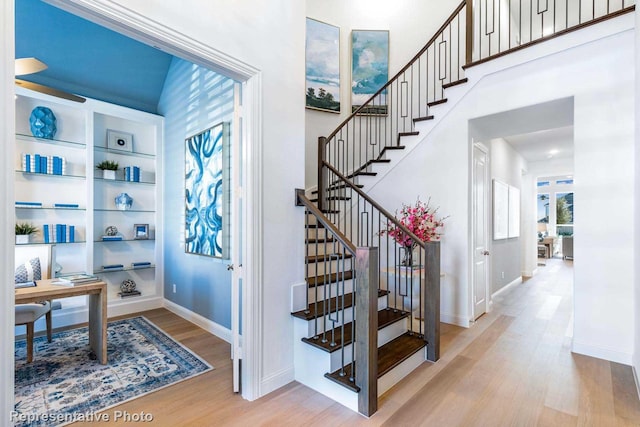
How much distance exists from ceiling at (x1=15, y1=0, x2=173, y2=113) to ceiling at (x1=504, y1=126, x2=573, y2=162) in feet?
20.0

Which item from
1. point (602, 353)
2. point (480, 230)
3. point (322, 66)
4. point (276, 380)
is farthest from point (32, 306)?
point (602, 353)

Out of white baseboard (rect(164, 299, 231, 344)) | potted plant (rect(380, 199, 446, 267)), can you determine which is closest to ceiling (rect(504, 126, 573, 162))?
potted plant (rect(380, 199, 446, 267))

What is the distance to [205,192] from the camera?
3.66m

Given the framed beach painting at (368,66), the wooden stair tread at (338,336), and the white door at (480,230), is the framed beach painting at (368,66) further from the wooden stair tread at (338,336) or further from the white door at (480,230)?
the wooden stair tread at (338,336)

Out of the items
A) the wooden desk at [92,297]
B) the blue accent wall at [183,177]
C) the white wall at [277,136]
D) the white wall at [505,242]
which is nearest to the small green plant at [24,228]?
the wooden desk at [92,297]

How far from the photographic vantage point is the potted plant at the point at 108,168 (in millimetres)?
4074

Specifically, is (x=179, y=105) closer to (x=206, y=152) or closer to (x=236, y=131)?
(x=206, y=152)

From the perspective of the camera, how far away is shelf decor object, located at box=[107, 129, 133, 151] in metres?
4.20

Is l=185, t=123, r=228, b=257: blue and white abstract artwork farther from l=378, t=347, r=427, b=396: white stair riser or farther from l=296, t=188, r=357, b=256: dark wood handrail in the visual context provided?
l=378, t=347, r=427, b=396: white stair riser

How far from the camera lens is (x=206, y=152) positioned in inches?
143

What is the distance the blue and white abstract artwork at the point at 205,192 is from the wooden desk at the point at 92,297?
Result: 1.10m

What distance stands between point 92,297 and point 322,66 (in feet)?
15.2

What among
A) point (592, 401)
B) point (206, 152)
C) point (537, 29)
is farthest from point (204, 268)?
point (537, 29)

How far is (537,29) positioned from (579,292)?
585cm
